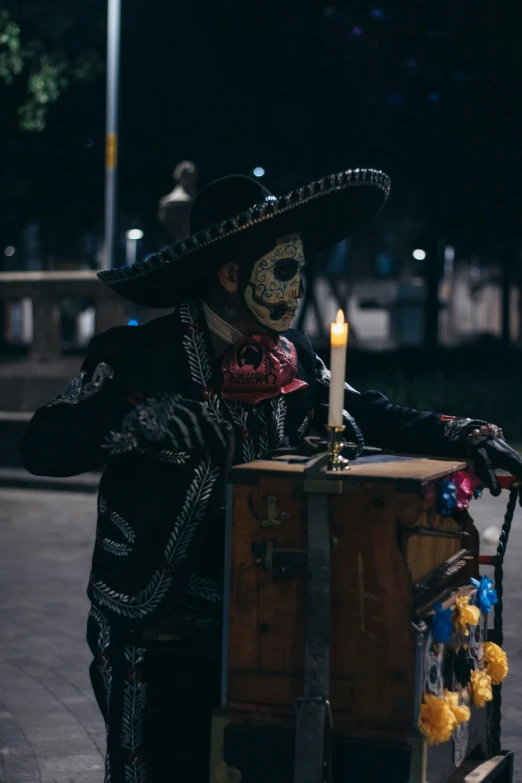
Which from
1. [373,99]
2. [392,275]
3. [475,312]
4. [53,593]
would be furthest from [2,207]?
[475,312]

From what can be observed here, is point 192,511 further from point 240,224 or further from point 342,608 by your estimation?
point 240,224

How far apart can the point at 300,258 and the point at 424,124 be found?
704 inches

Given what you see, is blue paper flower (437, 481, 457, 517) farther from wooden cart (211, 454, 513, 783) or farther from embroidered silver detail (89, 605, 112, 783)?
embroidered silver detail (89, 605, 112, 783)

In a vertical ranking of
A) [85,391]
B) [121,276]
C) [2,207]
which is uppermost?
[2,207]

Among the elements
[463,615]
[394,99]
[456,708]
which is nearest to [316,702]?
[456,708]

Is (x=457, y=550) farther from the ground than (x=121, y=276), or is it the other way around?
(x=121, y=276)

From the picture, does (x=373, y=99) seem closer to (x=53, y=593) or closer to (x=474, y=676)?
(x=53, y=593)

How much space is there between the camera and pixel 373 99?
2056 cm

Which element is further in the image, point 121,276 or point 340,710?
point 121,276

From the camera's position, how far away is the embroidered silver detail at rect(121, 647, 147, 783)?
3.08 m

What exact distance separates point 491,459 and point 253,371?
0.62 metres

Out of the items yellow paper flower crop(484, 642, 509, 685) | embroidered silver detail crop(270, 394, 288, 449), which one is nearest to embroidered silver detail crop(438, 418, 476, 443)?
embroidered silver detail crop(270, 394, 288, 449)

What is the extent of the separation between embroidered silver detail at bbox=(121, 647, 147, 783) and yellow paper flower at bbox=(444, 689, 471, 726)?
744 millimetres

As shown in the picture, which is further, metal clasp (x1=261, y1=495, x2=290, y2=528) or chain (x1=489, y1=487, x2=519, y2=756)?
chain (x1=489, y1=487, x2=519, y2=756)
